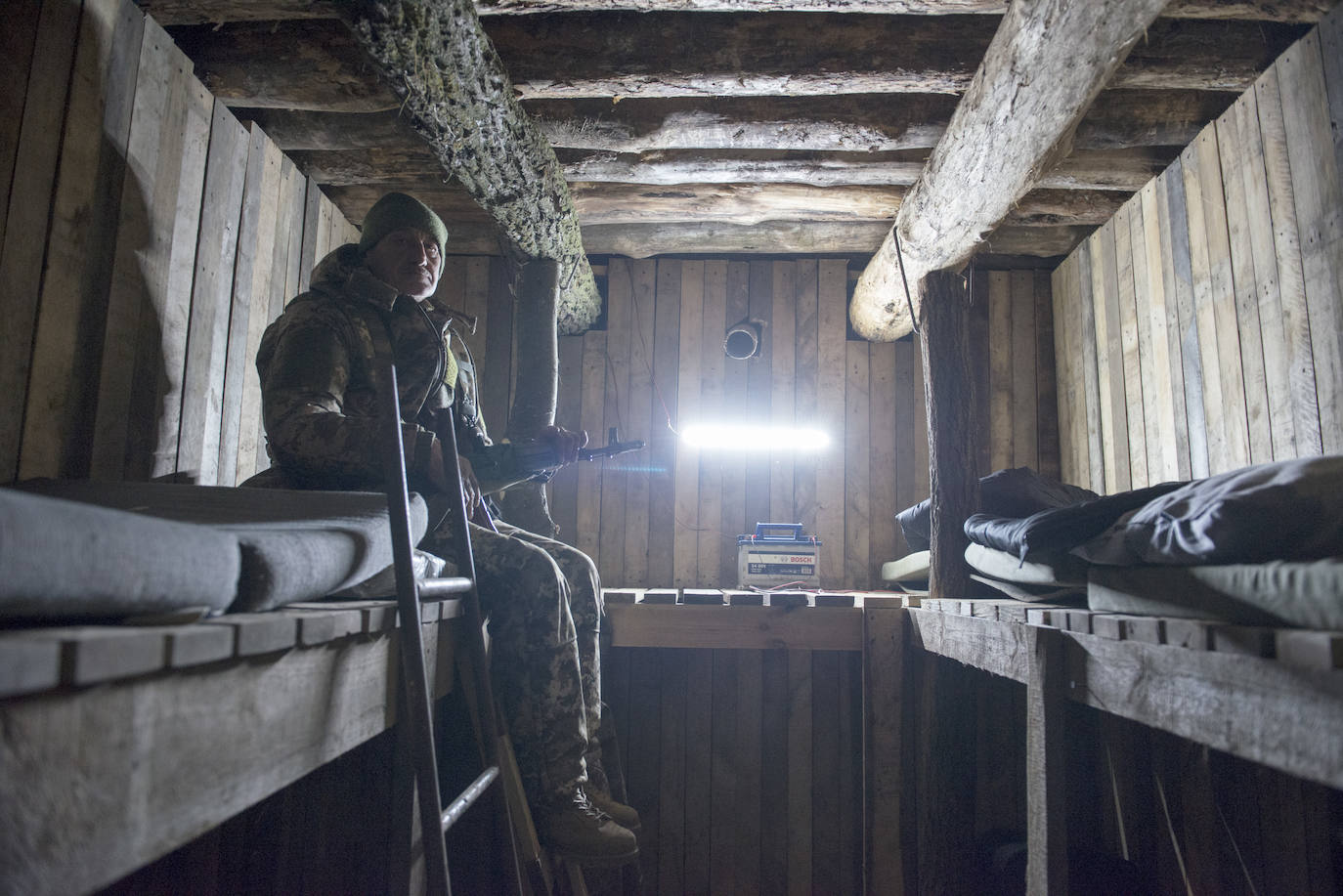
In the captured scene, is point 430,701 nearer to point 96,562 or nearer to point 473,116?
point 96,562

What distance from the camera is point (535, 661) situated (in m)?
2.40

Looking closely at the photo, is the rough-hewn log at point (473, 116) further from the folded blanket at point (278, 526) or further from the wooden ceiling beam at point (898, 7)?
the folded blanket at point (278, 526)

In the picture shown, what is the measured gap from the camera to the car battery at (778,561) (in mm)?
4609

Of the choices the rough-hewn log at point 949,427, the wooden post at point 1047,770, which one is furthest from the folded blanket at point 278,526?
the rough-hewn log at point 949,427

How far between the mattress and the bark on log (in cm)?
271

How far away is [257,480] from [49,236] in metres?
0.96

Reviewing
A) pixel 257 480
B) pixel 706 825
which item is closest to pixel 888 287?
pixel 706 825

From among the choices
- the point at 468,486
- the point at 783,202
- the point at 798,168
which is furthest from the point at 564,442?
the point at 783,202

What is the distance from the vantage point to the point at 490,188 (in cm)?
333

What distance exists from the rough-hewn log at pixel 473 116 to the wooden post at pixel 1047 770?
2.35 metres

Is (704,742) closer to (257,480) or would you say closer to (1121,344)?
(257,480)

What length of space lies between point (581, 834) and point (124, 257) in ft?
7.77

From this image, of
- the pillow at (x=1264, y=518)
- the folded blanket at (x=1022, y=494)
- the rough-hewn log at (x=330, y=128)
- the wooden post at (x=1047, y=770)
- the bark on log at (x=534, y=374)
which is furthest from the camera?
the bark on log at (x=534, y=374)

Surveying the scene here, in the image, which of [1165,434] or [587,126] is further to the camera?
[1165,434]
